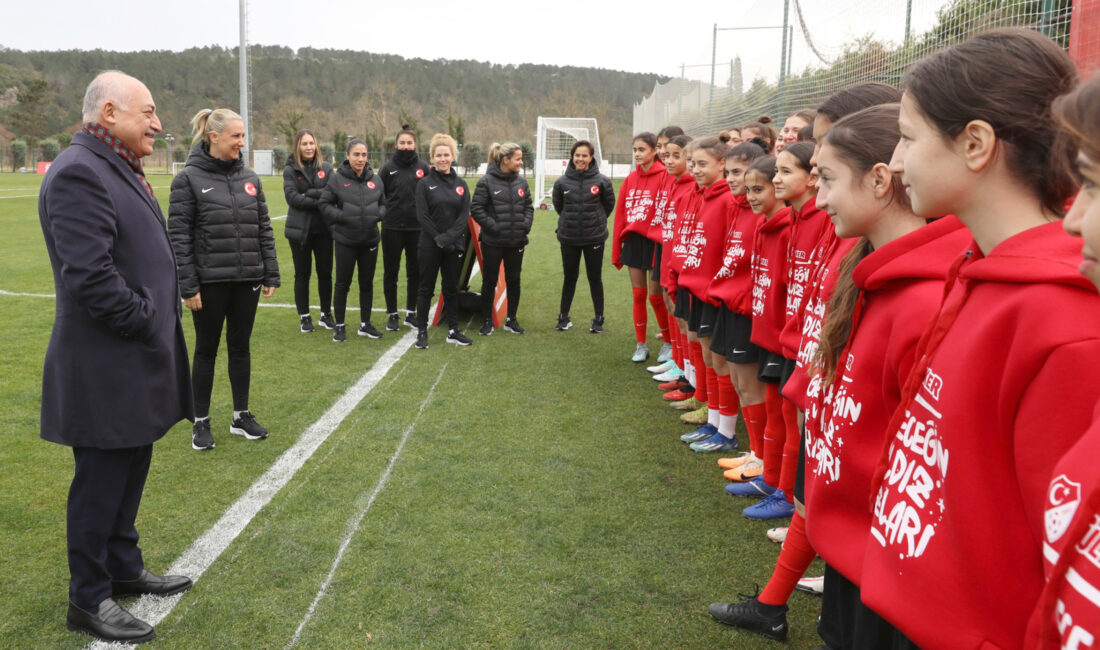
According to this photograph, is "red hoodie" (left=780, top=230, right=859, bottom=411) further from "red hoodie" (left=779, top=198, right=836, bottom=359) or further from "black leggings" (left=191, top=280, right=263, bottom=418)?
"black leggings" (left=191, top=280, right=263, bottom=418)

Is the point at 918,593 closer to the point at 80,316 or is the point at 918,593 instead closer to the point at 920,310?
the point at 920,310

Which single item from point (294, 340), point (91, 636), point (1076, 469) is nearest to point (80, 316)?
point (91, 636)

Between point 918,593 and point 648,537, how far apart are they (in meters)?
2.49

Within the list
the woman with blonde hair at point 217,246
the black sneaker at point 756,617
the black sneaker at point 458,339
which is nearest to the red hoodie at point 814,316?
the black sneaker at point 756,617

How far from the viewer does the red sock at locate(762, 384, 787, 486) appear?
12.7 feet

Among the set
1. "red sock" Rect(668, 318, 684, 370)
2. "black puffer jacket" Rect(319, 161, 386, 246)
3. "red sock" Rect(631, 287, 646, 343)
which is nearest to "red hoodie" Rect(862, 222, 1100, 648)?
"red sock" Rect(668, 318, 684, 370)

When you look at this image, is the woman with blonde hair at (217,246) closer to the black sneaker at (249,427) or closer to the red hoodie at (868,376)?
the black sneaker at (249,427)

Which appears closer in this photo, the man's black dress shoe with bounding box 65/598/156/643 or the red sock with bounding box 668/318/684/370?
the man's black dress shoe with bounding box 65/598/156/643

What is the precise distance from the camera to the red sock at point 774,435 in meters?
3.86

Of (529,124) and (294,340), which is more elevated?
(529,124)

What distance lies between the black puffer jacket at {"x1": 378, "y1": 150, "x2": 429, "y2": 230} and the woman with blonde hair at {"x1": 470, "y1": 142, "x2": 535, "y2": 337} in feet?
1.98

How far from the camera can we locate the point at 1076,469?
2.93 ft

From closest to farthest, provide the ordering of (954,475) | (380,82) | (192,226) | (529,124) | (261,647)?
(954,475), (261,647), (192,226), (529,124), (380,82)

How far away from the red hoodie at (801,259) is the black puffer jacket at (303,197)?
212 inches
